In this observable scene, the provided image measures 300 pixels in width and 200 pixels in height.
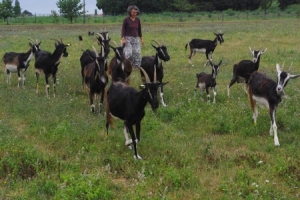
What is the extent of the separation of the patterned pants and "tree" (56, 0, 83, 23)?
1829 inches

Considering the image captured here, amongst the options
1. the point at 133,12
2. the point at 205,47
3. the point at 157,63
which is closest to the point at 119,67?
the point at 157,63

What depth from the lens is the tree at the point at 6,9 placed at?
55094mm

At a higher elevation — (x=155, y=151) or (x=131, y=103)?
(x=131, y=103)

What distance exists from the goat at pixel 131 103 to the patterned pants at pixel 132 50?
4279 millimetres

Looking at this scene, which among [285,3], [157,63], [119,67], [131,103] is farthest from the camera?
Answer: [285,3]

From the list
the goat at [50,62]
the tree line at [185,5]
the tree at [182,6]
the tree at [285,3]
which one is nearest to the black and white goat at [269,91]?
the goat at [50,62]

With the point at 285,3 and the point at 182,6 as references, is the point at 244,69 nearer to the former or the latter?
the point at 182,6

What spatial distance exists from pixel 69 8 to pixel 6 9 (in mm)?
8346

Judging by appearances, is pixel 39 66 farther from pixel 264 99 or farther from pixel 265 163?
pixel 265 163

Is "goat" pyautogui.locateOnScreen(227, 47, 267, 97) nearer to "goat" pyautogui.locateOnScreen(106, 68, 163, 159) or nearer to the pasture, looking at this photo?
the pasture

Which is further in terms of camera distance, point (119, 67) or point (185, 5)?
point (185, 5)

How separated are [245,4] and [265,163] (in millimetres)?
81473

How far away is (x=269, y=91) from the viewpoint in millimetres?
8672

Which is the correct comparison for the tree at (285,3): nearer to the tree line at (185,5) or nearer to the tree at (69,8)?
the tree line at (185,5)
